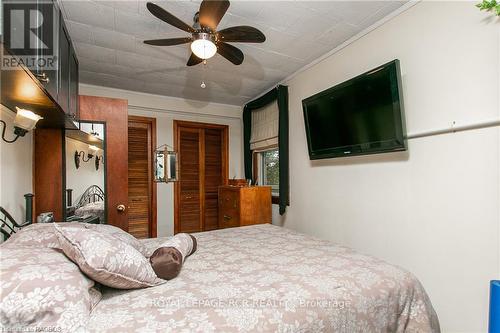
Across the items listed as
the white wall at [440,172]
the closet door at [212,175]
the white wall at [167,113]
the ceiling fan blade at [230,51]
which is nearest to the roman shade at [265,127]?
the white wall at [167,113]

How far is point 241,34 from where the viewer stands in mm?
1761

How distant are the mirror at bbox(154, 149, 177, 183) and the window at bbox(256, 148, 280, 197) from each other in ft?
4.69

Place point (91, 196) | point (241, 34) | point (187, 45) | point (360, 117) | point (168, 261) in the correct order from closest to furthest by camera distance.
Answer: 1. point (168, 261)
2. point (241, 34)
3. point (360, 117)
4. point (187, 45)
5. point (91, 196)

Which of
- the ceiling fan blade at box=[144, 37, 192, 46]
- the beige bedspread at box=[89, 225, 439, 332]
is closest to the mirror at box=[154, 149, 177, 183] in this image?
the ceiling fan blade at box=[144, 37, 192, 46]

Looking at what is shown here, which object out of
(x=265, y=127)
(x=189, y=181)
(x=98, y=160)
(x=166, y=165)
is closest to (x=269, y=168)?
(x=265, y=127)

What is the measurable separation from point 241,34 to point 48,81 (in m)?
1.27

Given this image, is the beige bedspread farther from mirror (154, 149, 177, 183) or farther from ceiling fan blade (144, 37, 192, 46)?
mirror (154, 149, 177, 183)

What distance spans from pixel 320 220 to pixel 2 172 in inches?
108

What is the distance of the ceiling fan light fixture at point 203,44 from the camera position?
1.71 meters

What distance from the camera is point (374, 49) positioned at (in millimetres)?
2117

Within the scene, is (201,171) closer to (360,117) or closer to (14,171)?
(14,171)

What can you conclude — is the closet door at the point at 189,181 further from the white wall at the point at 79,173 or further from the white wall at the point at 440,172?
the white wall at the point at 440,172

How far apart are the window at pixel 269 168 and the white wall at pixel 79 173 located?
7.77ft

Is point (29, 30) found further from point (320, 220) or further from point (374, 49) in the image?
point (320, 220)
